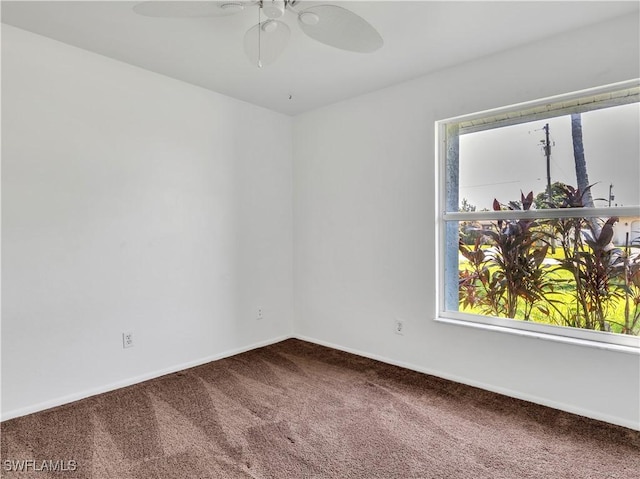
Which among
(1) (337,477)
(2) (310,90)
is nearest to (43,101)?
(2) (310,90)

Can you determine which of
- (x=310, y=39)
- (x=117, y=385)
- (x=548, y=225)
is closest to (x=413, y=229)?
(x=548, y=225)

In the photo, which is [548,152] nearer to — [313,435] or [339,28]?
[339,28]

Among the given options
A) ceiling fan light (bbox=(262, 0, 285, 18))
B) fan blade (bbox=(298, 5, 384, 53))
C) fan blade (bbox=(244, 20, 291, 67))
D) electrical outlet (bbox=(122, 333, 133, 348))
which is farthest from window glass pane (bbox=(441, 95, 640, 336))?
electrical outlet (bbox=(122, 333, 133, 348))

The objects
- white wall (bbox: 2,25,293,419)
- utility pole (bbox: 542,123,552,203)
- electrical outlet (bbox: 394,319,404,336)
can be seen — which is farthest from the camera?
electrical outlet (bbox: 394,319,404,336)

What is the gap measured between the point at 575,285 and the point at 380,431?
1572 mm

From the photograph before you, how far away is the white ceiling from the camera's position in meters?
2.04

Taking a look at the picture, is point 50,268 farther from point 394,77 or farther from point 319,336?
point 394,77

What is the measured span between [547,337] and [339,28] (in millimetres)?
2226

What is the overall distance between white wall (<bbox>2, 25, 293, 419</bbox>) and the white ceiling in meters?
0.25

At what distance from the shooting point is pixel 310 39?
233 centimetres

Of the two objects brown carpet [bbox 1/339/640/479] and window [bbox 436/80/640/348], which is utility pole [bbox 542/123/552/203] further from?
brown carpet [bbox 1/339/640/479]

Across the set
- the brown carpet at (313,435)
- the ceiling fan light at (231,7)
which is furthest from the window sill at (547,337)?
the ceiling fan light at (231,7)

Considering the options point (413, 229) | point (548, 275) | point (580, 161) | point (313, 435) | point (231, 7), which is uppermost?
point (231, 7)

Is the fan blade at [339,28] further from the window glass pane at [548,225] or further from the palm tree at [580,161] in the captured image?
the palm tree at [580,161]
